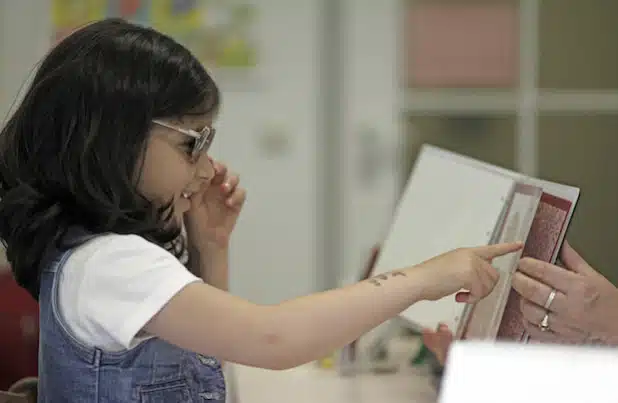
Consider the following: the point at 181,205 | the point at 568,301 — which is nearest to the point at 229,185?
the point at 181,205

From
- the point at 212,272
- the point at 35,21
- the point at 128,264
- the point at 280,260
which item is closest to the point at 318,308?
the point at 128,264

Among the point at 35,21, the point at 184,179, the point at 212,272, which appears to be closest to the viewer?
the point at 184,179

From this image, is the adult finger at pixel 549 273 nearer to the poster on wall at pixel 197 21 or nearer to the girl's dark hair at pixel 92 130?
the girl's dark hair at pixel 92 130

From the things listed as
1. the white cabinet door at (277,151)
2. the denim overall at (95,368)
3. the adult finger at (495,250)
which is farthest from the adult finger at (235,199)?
the white cabinet door at (277,151)

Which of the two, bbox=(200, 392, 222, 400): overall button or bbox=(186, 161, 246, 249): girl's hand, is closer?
bbox=(200, 392, 222, 400): overall button

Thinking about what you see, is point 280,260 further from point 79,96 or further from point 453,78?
point 79,96

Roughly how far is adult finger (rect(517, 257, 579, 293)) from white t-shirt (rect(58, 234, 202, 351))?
1.37 ft

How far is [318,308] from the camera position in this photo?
0.99 metres

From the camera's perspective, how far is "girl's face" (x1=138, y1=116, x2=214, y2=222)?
1.08 meters

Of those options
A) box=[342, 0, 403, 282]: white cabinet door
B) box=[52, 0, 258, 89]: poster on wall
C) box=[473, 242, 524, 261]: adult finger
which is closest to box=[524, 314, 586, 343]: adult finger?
box=[473, 242, 524, 261]: adult finger

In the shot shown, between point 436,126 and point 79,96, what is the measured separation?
2.01 m

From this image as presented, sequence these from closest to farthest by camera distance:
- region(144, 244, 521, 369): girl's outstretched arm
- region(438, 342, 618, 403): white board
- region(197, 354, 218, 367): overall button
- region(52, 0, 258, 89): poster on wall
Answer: region(438, 342, 618, 403): white board
region(144, 244, 521, 369): girl's outstretched arm
region(197, 354, 218, 367): overall button
region(52, 0, 258, 89): poster on wall

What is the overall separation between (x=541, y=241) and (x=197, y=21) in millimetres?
1898

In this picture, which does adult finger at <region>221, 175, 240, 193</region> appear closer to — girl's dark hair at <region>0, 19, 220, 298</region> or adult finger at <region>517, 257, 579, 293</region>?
girl's dark hair at <region>0, 19, 220, 298</region>
